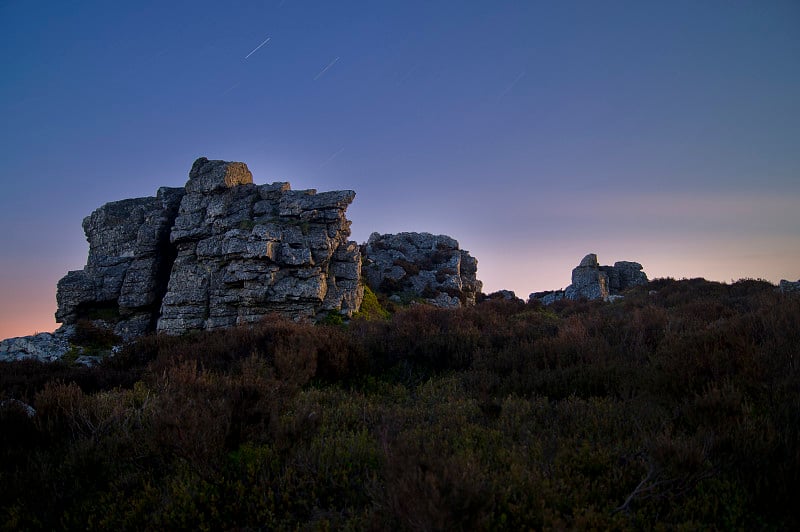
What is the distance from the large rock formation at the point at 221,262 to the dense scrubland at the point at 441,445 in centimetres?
1363

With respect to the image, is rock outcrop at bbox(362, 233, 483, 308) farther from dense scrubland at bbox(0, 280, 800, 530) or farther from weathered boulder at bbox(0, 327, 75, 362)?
dense scrubland at bbox(0, 280, 800, 530)

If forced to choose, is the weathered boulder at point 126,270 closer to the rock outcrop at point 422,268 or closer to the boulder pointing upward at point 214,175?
the boulder pointing upward at point 214,175

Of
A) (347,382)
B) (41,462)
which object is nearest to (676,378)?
(347,382)

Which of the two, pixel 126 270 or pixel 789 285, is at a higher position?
pixel 126 270

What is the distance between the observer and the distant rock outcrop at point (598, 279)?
33.5m

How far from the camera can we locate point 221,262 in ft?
76.1

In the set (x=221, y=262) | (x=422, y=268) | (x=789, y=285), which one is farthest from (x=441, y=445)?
(x=422, y=268)

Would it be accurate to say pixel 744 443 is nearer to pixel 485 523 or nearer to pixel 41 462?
pixel 485 523

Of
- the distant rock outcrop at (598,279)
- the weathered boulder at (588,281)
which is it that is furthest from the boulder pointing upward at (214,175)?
the weathered boulder at (588,281)

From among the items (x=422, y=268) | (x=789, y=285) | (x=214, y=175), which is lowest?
(x=789, y=285)

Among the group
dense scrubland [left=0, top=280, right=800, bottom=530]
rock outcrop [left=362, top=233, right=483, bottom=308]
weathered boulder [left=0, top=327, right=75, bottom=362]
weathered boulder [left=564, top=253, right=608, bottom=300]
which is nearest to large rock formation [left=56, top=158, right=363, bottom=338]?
rock outcrop [left=362, top=233, right=483, bottom=308]

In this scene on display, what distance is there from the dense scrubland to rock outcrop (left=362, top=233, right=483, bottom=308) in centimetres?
1938

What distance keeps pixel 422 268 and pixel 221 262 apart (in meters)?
13.8

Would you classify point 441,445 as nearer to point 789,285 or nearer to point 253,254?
point 789,285
